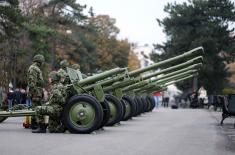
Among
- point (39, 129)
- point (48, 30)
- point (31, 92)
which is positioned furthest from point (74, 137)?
point (48, 30)

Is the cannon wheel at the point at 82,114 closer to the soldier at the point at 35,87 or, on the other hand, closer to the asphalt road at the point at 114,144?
the asphalt road at the point at 114,144

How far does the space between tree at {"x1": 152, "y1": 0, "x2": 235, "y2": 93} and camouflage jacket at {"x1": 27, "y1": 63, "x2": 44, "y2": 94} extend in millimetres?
40073

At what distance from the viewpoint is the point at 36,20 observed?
57.9m

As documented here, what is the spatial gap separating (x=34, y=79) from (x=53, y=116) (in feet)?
4.76

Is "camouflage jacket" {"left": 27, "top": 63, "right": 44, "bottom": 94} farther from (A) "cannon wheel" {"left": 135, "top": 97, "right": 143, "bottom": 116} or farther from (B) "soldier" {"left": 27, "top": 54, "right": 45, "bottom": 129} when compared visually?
(A) "cannon wheel" {"left": 135, "top": 97, "right": 143, "bottom": 116}

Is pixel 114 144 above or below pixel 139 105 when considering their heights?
below

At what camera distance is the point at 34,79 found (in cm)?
1736

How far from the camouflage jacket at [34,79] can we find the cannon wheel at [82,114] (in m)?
1.35

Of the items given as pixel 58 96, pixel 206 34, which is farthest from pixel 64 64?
pixel 206 34

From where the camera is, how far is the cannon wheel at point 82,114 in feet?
53.2

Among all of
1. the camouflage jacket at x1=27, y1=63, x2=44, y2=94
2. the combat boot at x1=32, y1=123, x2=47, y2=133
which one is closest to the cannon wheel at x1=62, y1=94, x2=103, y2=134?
the combat boot at x1=32, y1=123, x2=47, y2=133

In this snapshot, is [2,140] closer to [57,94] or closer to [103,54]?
[57,94]

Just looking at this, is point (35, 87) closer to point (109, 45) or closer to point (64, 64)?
point (64, 64)

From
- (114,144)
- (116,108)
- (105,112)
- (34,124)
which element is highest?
(116,108)
